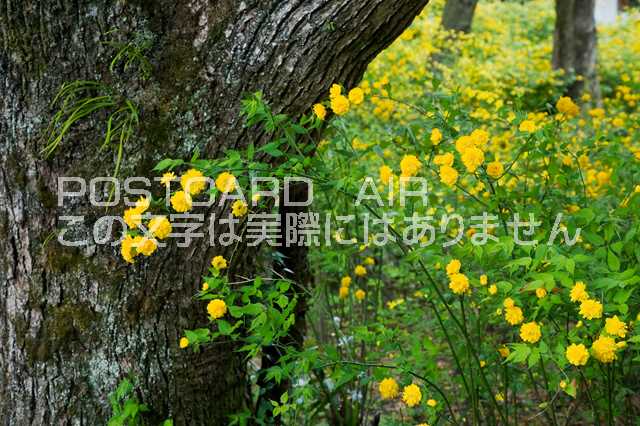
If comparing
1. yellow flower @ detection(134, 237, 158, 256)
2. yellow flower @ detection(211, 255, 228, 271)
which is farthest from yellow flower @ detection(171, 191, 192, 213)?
yellow flower @ detection(211, 255, 228, 271)

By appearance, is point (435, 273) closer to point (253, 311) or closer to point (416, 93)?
point (253, 311)

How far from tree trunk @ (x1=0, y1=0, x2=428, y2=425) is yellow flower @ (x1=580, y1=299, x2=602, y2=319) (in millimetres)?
1034

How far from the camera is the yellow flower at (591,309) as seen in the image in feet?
5.72

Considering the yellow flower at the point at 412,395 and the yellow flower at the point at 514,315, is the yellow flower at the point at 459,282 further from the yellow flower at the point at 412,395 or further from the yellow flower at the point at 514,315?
the yellow flower at the point at 412,395

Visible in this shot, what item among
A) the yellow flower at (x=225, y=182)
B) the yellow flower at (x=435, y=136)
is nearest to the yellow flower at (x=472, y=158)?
the yellow flower at (x=435, y=136)

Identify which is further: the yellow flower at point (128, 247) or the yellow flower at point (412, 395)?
the yellow flower at point (412, 395)

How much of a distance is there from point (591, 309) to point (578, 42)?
6985 millimetres

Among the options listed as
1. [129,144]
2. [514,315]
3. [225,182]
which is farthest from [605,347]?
[129,144]

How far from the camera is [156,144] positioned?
225 centimetres

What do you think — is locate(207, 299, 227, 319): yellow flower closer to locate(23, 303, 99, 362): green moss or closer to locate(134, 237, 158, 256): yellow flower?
locate(134, 237, 158, 256): yellow flower

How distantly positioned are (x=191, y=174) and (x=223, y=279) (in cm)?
34

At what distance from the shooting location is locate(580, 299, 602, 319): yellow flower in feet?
5.72

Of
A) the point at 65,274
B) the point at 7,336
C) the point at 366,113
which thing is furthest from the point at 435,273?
the point at 366,113

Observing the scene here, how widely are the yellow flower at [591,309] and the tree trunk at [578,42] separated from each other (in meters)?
6.69
